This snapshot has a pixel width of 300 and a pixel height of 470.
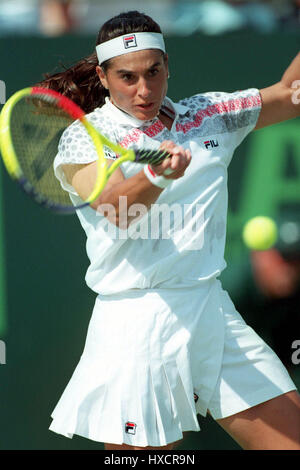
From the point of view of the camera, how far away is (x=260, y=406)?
2619 millimetres

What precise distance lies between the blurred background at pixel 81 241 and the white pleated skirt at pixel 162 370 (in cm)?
73

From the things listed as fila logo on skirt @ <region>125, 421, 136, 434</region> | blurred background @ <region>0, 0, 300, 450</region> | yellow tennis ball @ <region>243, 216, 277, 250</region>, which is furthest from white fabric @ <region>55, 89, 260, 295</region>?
blurred background @ <region>0, 0, 300, 450</region>

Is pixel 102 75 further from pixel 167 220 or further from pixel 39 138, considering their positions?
pixel 167 220

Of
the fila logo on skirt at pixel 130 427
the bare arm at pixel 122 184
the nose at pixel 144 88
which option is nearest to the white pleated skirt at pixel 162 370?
the fila logo on skirt at pixel 130 427

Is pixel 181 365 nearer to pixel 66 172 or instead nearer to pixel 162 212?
pixel 162 212

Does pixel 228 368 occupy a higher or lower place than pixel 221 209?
lower

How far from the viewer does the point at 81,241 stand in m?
3.39

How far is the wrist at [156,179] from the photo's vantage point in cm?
221

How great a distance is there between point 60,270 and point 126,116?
3.38ft

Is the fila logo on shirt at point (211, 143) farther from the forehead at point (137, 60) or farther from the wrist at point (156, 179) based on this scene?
the wrist at point (156, 179)

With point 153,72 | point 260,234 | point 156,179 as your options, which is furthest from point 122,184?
point 260,234

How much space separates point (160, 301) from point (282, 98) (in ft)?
2.81

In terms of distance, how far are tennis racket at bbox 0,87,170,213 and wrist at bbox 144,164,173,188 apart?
0.13ft

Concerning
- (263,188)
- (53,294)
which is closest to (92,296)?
(53,294)
